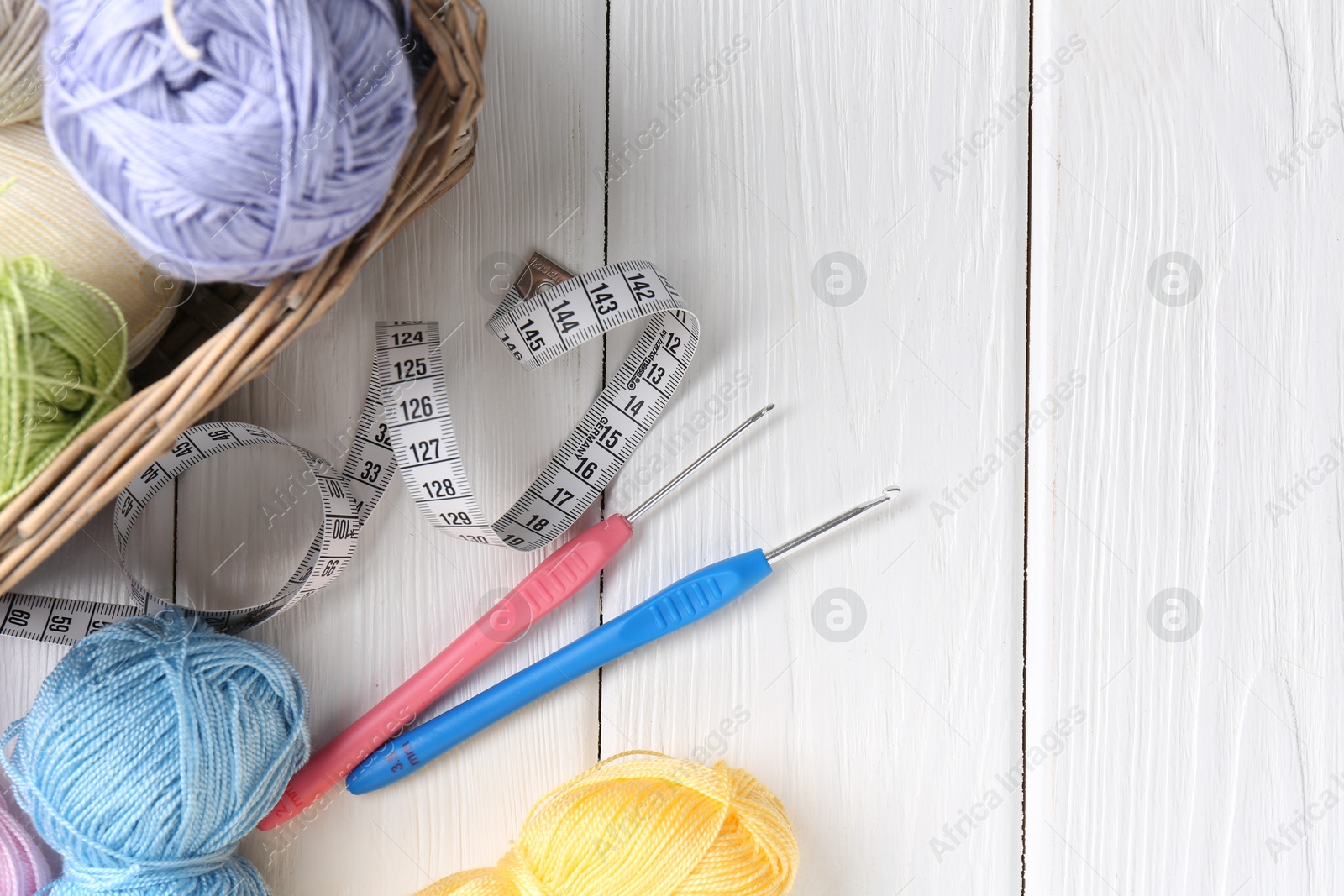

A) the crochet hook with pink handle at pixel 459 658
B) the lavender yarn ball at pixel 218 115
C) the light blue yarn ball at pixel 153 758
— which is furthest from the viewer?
the crochet hook with pink handle at pixel 459 658

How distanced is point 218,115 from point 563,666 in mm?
407

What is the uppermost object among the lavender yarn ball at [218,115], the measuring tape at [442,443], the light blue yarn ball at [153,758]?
the lavender yarn ball at [218,115]

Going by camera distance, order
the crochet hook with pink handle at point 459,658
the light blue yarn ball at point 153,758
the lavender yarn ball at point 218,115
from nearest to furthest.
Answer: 1. the lavender yarn ball at point 218,115
2. the light blue yarn ball at point 153,758
3. the crochet hook with pink handle at point 459,658

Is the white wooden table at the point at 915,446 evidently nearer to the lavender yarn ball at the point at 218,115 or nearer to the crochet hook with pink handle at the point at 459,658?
the crochet hook with pink handle at the point at 459,658

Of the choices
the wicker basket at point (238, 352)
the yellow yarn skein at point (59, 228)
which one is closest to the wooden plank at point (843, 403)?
the wicker basket at point (238, 352)

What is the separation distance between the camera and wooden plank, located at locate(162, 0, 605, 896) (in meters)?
0.71

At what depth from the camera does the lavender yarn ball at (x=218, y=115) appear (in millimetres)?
466

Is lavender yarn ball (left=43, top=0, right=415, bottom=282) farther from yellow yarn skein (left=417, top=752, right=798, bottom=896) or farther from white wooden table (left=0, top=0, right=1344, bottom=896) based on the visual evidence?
yellow yarn skein (left=417, top=752, right=798, bottom=896)

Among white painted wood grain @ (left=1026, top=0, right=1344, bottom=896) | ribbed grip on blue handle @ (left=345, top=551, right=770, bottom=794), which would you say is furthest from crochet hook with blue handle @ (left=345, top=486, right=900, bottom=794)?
white painted wood grain @ (left=1026, top=0, right=1344, bottom=896)

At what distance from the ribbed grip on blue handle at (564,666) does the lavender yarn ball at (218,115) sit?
0.34 meters

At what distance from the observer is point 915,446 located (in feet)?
2.46

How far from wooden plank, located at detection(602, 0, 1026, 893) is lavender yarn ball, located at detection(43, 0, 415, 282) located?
264mm

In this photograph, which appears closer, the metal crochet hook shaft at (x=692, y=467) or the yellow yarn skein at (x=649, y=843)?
the yellow yarn skein at (x=649, y=843)

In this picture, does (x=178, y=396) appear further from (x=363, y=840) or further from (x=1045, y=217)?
(x=1045, y=217)
